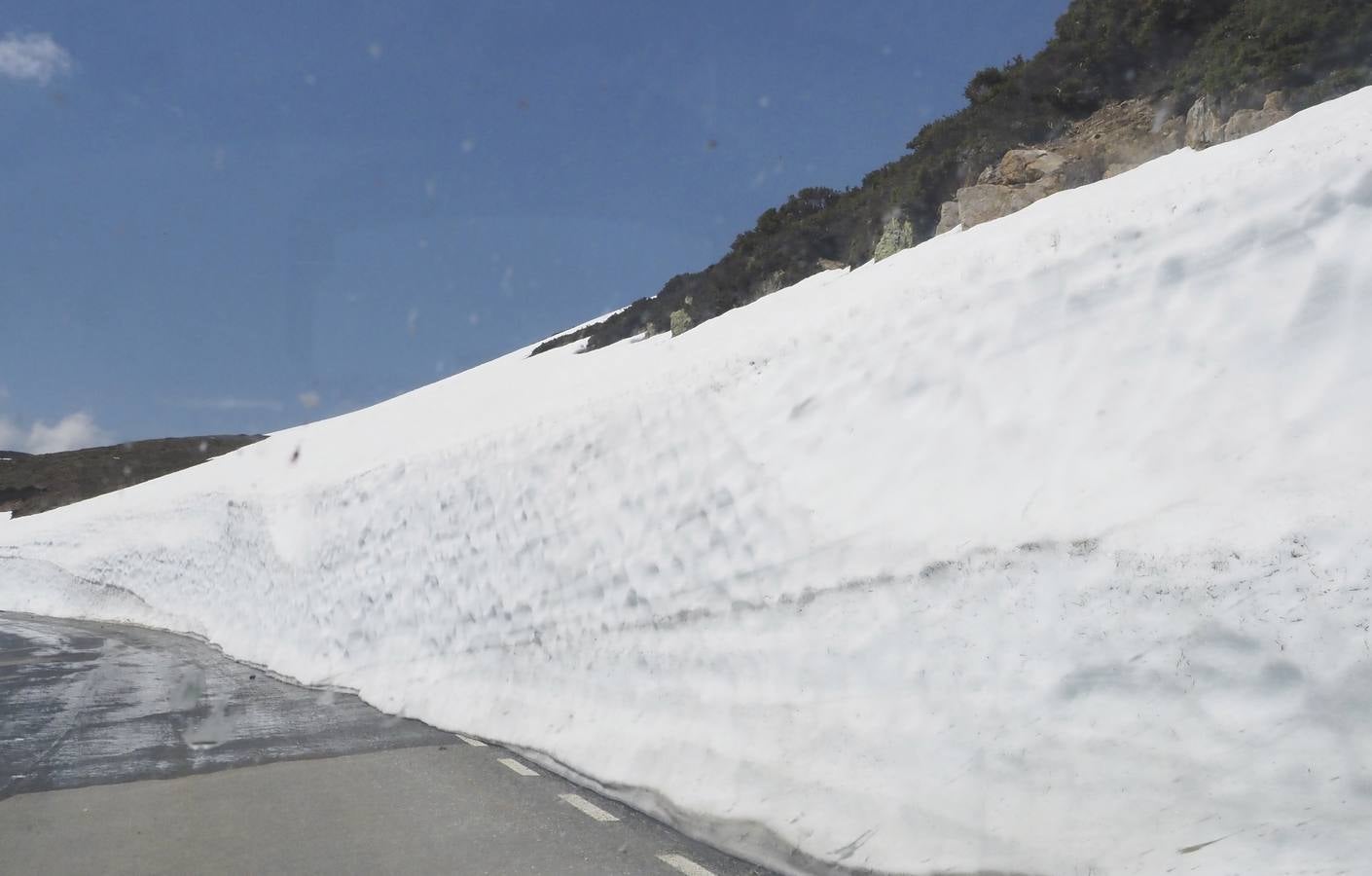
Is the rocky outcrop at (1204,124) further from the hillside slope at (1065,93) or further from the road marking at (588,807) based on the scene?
the road marking at (588,807)

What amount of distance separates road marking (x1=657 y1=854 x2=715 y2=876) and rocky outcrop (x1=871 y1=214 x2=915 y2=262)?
1810 cm

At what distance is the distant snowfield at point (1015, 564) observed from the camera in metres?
4.82

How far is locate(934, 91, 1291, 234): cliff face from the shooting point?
16672mm

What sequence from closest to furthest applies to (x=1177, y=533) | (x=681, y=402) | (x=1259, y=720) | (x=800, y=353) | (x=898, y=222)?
1. (x=1259, y=720)
2. (x=1177, y=533)
3. (x=800, y=353)
4. (x=681, y=402)
5. (x=898, y=222)

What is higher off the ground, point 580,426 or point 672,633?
point 580,426

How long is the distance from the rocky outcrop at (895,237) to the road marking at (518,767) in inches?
638

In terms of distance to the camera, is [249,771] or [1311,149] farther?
[249,771]

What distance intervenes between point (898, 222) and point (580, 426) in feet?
45.0

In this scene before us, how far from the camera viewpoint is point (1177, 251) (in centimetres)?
662

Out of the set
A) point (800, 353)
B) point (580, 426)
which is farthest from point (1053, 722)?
point (580, 426)

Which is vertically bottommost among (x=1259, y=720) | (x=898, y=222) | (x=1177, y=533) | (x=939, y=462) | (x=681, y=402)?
(x=1259, y=720)

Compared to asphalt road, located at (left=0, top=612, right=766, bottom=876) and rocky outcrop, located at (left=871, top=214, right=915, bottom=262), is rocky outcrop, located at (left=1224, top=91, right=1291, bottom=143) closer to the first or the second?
rocky outcrop, located at (left=871, top=214, right=915, bottom=262)

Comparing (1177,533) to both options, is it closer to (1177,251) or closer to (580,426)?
(1177,251)

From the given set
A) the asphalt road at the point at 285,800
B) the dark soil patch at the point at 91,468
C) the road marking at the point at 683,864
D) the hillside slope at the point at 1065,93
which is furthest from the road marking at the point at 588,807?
the dark soil patch at the point at 91,468
